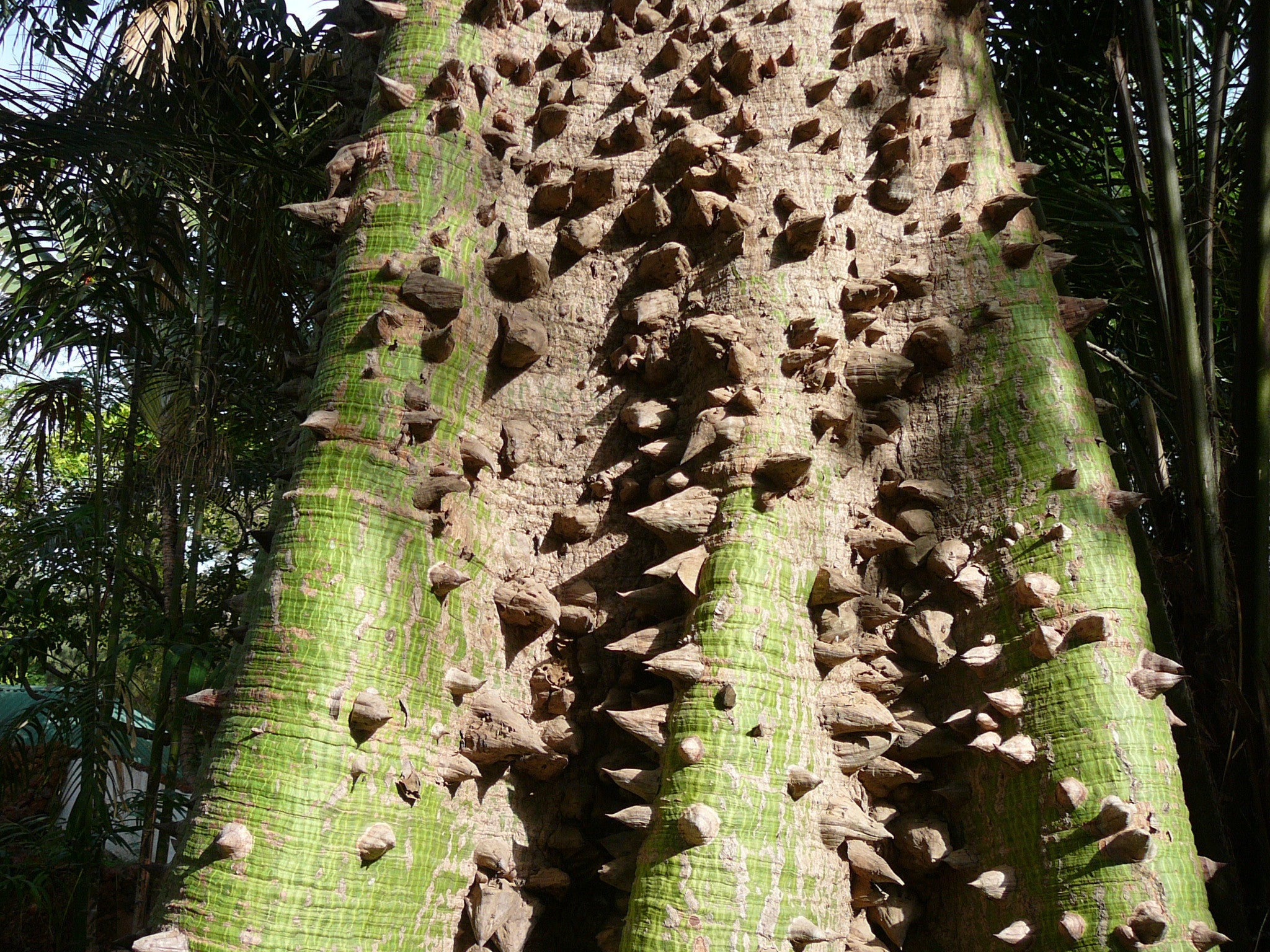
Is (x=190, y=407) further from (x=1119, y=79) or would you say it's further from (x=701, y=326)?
(x=1119, y=79)

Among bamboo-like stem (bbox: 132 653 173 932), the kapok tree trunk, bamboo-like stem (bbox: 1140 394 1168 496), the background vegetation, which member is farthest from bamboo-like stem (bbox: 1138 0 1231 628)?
bamboo-like stem (bbox: 132 653 173 932)

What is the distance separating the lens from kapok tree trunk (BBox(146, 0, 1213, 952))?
140 centimetres

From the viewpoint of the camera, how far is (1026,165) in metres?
2.01

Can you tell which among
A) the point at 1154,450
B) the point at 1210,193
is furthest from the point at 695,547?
the point at 1154,450

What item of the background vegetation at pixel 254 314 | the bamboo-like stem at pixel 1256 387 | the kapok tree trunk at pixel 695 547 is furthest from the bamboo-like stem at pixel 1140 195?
the kapok tree trunk at pixel 695 547

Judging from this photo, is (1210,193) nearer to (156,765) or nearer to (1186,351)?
Result: (1186,351)

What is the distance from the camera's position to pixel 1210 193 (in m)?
2.29

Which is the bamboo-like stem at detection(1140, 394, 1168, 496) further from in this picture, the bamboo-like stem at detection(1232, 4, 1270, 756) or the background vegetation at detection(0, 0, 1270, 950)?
the bamboo-like stem at detection(1232, 4, 1270, 756)

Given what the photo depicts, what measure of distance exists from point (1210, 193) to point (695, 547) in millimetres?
1733

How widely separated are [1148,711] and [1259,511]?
23.8 inches

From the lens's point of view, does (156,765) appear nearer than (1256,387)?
No

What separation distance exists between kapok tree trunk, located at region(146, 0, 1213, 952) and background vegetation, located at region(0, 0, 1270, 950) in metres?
0.37

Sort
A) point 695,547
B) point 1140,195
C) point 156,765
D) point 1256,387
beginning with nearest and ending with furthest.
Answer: point 695,547 → point 1256,387 → point 1140,195 → point 156,765

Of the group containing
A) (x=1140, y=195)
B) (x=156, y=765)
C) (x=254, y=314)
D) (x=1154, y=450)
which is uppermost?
(x=254, y=314)
